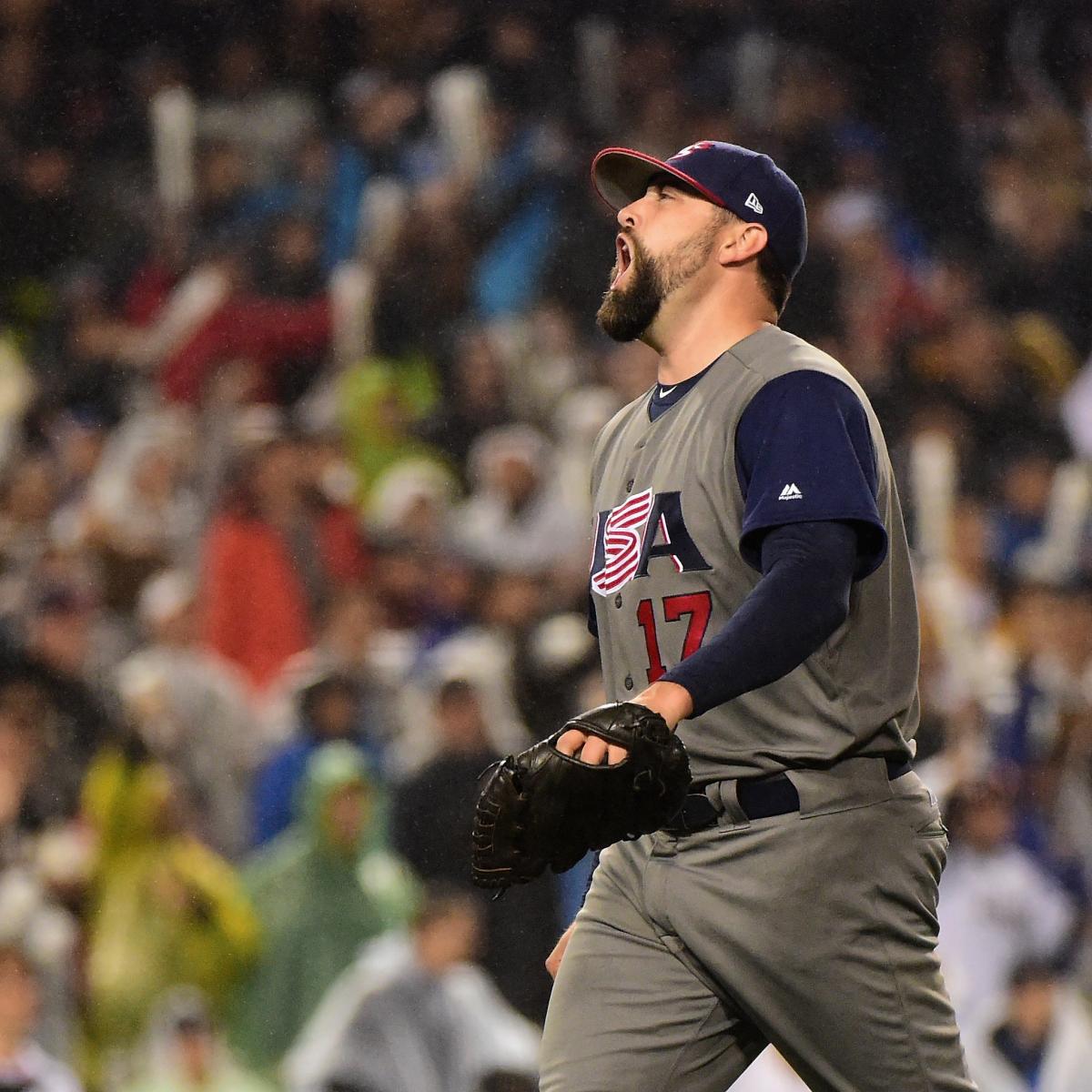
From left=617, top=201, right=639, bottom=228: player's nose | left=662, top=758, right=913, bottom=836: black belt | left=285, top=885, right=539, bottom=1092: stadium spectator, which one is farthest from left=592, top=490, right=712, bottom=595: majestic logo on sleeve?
left=285, top=885, right=539, bottom=1092: stadium spectator

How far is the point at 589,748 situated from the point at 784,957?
0.37 m

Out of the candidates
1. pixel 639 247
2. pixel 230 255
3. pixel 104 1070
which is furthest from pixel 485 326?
pixel 639 247

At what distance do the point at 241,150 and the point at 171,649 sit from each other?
227cm

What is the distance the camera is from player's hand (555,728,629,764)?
1.63m

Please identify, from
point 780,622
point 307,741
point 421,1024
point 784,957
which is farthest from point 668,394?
point 307,741

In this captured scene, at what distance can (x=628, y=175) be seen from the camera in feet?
7.11

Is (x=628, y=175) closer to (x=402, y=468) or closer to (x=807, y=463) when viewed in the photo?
(x=807, y=463)

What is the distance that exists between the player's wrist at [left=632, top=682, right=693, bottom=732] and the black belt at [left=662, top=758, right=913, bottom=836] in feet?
0.81

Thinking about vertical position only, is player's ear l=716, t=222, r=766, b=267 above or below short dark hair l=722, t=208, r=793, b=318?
above

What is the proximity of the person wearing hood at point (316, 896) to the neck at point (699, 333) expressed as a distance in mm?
2953

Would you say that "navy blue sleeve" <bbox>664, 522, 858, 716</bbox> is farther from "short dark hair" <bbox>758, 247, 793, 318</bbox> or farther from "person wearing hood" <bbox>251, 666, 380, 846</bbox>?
"person wearing hood" <bbox>251, 666, 380, 846</bbox>

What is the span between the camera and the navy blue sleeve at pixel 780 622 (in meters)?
1.65

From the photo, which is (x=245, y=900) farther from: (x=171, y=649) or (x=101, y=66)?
(x=101, y=66)

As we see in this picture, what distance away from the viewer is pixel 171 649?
16.7 ft
